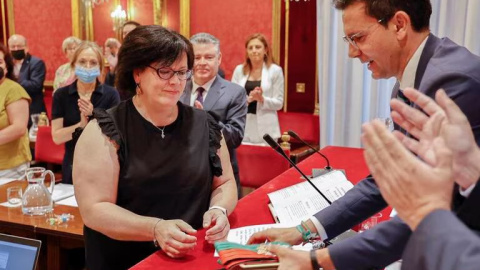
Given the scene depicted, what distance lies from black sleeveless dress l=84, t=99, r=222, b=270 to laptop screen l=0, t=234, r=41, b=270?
0.36m

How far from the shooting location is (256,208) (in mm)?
2168

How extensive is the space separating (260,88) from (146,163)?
321 cm

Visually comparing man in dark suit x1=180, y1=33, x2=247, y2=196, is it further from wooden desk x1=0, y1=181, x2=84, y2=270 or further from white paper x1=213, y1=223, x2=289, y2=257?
white paper x1=213, y1=223, x2=289, y2=257

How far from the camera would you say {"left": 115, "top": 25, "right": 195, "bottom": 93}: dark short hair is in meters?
1.95

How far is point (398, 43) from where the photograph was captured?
166cm

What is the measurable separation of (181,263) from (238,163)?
1.62m

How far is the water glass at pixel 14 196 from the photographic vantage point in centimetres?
278

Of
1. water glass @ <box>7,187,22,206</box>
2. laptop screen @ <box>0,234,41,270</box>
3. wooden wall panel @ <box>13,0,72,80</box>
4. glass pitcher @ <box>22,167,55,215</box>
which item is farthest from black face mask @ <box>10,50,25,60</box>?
laptop screen @ <box>0,234,41,270</box>

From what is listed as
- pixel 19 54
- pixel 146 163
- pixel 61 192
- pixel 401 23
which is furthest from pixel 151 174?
pixel 19 54

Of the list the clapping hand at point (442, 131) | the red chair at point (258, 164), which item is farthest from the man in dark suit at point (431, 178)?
the red chair at point (258, 164)

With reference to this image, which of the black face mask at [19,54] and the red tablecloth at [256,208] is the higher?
the black face mask at [19,54]

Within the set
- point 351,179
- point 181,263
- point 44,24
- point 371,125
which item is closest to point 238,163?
point 351,179

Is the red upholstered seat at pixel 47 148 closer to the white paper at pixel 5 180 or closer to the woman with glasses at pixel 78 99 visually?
the woman with glasses at pixel 78 99

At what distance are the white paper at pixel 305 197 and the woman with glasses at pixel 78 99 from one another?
180cm
